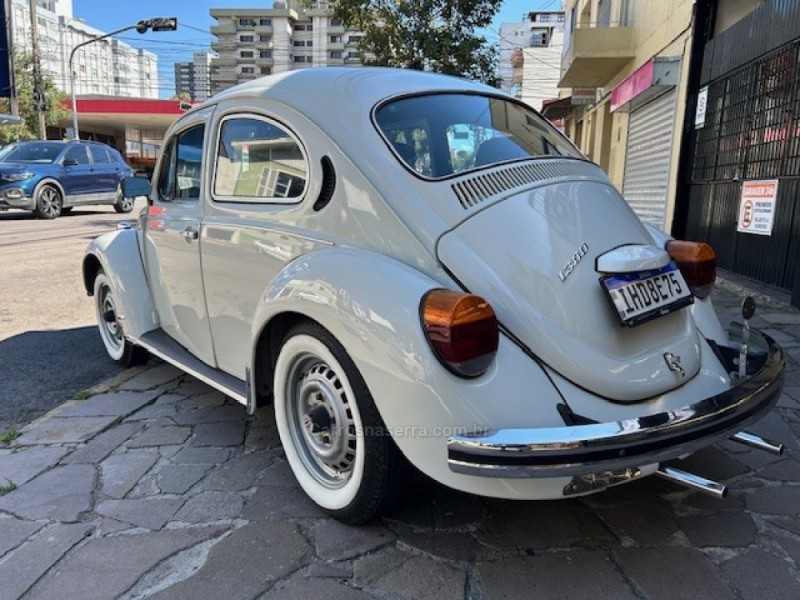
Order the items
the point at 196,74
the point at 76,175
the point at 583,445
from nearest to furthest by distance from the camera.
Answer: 1. the point at 583,445
2. the point at 76,175
3. the point at 196,74

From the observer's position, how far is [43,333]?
5.14 m

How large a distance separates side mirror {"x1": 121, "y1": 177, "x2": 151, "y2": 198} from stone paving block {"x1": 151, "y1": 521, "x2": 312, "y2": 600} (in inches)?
99.3

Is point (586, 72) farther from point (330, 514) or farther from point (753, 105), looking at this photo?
point (330, 514)

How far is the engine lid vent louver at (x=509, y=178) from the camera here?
7.72ft

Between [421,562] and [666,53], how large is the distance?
10.2 m

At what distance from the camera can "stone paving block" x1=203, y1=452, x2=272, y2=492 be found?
2672 mm

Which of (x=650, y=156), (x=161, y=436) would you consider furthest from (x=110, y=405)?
(x=650, y=156)

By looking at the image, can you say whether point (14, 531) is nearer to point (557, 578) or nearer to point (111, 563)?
point (111, 563)

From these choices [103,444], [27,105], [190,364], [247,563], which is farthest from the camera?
[27,105]

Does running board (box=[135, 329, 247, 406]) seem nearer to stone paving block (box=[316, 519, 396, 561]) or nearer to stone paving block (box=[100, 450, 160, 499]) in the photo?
stone paving block (box=[100, 450, 160, 499])

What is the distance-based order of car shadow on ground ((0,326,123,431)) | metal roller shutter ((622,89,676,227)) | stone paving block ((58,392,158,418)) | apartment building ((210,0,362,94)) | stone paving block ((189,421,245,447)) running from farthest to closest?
apartment building ((210,0,362,94)) < metal roller shutter ((622,89,676,227)) < car shadow on ground ((0,326,123,431)) < stone paving block ((58,392,158,418)) < stone paving block ((189,421,245,447))

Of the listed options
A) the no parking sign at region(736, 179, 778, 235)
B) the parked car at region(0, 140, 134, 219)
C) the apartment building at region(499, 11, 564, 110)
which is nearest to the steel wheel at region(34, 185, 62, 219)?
the parked car at region(0, 140, 134, 219)

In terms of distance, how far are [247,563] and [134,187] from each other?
109 inches

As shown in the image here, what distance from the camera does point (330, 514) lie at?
2381mm
